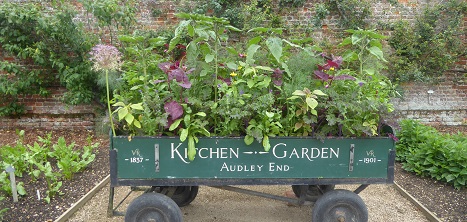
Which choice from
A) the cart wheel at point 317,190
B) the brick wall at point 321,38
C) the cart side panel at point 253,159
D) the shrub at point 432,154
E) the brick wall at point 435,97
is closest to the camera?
the cart side panel at point 253,159

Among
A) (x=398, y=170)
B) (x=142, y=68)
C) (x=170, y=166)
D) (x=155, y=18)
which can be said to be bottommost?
(x=398, y=170)

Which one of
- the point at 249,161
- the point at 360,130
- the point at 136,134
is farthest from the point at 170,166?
the point at 360,130

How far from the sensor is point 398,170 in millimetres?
4715

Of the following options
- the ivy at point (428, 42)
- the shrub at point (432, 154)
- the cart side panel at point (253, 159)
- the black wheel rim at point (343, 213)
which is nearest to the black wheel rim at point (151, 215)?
the cart side panel at point (253, 159)

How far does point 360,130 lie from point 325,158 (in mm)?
315

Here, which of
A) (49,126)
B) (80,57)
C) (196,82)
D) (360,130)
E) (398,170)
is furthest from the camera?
(49,126)

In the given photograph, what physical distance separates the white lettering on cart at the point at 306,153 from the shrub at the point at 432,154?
2.25 metres

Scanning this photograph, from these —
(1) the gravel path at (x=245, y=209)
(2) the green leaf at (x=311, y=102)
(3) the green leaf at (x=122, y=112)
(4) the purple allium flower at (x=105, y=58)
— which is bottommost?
(1) the gravel path at (x=245, y=209)

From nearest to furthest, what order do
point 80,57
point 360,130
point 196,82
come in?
1. point 360,130
2. point 196,82
3. point 80,57

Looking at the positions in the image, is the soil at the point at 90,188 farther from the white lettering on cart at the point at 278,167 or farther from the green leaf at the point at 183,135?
the white lettering on cart at the point at 278,167

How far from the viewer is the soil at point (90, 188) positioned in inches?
134

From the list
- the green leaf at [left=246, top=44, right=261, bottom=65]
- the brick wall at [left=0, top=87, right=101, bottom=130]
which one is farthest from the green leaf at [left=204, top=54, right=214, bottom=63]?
the brick wall at [left=0, top=87, right=101, bottom=130]

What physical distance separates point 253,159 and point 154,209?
2.72 ft

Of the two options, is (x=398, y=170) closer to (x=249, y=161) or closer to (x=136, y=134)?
(x=249, y=161)
